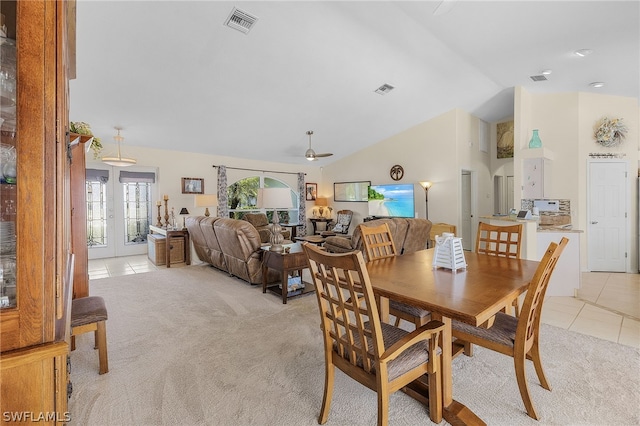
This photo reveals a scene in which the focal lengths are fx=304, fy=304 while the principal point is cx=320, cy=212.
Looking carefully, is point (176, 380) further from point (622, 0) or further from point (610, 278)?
point (610, 278)

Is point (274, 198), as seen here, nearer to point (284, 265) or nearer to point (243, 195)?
point (284, 265)

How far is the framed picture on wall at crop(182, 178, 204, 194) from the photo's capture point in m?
7.01

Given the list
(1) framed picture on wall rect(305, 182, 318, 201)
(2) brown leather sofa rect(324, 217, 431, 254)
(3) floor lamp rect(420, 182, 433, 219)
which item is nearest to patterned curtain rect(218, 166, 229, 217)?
(1) framed picture on wall rect(305, 182, 318, 201)

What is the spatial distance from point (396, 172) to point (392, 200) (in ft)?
2.36

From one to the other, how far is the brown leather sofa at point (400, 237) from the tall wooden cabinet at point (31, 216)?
11.9 feet

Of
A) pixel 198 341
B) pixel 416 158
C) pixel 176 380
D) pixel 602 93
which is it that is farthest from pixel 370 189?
pixel 176 380

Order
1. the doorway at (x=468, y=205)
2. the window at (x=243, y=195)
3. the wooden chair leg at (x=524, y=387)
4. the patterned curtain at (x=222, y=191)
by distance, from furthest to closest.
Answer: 1. the window at (x=243, y=195)
2. the patterned curtain at (x=222, y=191)
3. the doorway at (x=468, y=205)
4. the wooden chair leg at (x=524, y=387)

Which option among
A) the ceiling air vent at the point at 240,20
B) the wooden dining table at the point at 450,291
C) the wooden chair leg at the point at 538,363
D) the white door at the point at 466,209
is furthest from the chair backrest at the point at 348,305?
the white door at the point at 466,209

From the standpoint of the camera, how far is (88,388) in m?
2.04

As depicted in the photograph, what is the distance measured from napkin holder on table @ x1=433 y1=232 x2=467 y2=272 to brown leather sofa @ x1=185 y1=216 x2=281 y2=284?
8.59 feet

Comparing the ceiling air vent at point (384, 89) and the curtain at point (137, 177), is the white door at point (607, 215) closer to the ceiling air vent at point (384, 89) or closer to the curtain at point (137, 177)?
the ceiling air vent at point (384, 89)

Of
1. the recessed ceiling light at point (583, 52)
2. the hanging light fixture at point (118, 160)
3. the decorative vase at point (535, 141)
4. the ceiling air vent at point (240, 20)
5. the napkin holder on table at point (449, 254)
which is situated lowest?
the napkin holder on table at point (449, 254)

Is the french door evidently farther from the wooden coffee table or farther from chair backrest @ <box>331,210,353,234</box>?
chair backrest @ <box>331,210,353,234</box>

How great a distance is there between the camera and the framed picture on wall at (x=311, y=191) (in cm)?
920
